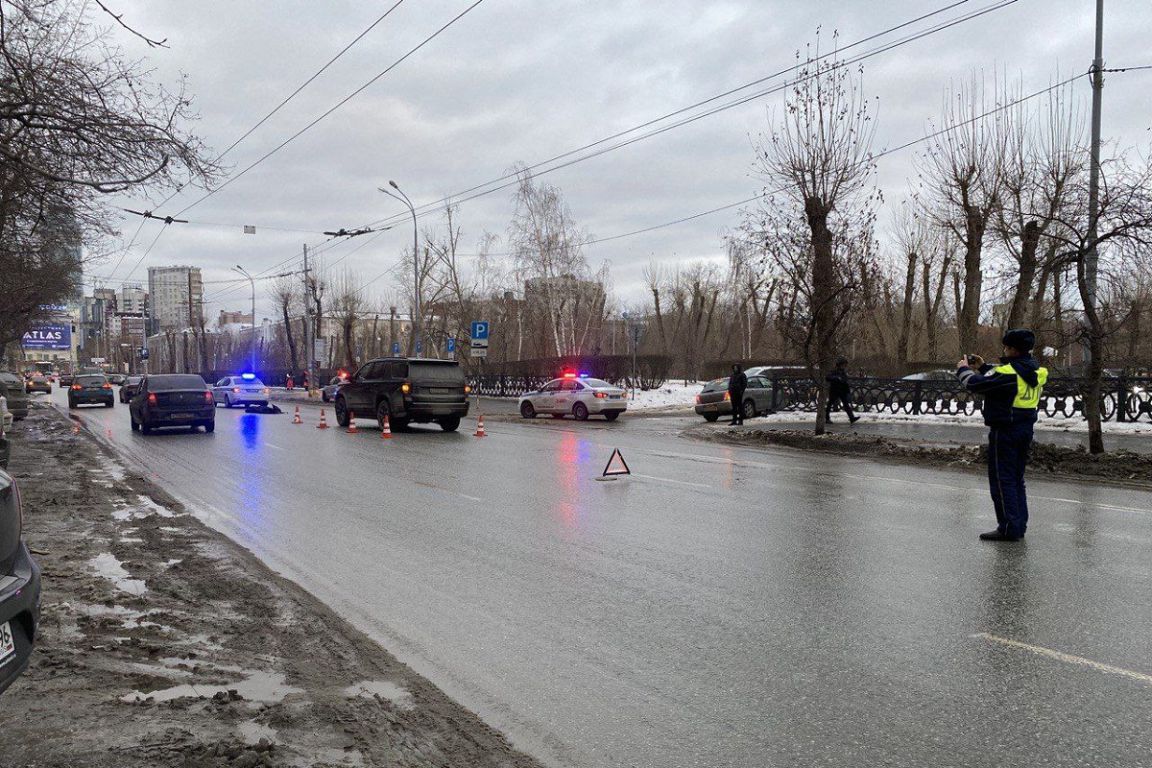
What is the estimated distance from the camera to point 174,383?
23203 mm

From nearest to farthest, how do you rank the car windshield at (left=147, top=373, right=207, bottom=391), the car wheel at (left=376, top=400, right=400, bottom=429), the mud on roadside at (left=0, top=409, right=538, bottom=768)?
1. the mud on roadside at (left=0, top=409, right=538, bottom=768)
2. the car windshield at (left=147, top=373, right=207, bottom=391)
3. the car wheel at (left=376, top=400, right=400, bottom=429)

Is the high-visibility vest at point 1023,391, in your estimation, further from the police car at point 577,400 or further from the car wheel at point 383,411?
the police car at point 577,400

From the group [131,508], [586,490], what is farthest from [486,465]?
[131,508]

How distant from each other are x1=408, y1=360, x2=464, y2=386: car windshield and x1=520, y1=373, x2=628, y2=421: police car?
Result: 20.7 ft

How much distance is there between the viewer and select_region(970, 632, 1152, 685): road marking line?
4.28 m

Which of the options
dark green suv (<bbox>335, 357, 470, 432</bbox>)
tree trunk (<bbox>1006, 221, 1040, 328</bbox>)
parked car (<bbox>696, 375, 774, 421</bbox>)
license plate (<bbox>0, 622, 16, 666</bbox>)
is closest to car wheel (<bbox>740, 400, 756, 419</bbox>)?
parked car (<bbox>696, 375, 774, 421</bbox>)

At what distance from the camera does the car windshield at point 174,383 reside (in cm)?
2291

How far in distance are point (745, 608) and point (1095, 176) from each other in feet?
43.7

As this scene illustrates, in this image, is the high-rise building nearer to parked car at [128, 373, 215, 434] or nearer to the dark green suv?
parked car at [128, 373, 215, 434]

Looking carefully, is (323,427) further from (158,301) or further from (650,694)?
(158,301)

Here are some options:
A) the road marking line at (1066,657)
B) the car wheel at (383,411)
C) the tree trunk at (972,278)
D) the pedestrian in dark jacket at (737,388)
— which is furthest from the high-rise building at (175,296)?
the road marking line at (1066,657)

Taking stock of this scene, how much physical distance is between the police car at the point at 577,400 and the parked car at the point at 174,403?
11048 millimetres

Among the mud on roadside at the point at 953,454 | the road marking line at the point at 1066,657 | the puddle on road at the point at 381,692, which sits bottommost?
the mud on roadside at the point at 953,454

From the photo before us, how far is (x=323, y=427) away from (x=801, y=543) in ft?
61.5
